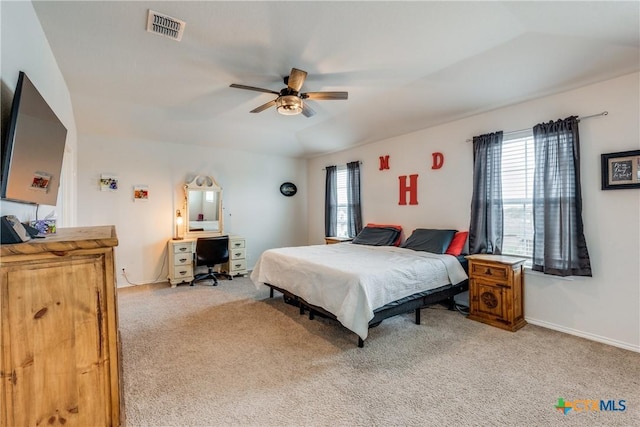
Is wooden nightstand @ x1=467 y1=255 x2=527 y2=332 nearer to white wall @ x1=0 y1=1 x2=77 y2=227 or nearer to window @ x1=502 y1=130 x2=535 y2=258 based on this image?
window @ x1=502 y1=130 x2=535 y2=258

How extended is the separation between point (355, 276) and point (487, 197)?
6.71 ft

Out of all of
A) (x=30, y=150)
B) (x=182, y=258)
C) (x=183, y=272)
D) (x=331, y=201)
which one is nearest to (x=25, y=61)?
(x=30, y=150)

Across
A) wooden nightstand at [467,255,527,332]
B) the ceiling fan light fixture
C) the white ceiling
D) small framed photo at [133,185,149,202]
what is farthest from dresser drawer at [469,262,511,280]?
small framed photo at [133,185,149,202]

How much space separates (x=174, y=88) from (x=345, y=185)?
3340mm

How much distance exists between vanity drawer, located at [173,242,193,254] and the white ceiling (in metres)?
2.01

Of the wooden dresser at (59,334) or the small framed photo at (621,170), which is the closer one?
the wooden dresser at (59,334)

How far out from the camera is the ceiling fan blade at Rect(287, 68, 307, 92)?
2.54 m

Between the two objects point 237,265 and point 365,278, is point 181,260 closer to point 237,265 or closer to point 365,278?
point 237,265

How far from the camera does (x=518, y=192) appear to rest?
3.29 metres

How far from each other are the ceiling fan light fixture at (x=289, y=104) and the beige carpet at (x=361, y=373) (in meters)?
2.28

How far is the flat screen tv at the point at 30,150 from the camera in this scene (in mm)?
1270

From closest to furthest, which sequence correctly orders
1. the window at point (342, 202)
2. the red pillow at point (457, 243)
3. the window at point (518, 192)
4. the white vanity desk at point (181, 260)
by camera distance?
the window at point (518, 192) → the red pillow at point (457, 243) → the white vanity desk at point (181, 260) → the window at point (342, 202)

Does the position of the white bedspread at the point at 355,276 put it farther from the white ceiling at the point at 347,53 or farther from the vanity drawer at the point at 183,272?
the white ceiling at the point at 347,53

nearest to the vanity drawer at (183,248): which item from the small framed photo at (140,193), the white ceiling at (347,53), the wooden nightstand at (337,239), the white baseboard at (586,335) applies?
the small framed photo at (140,193)
